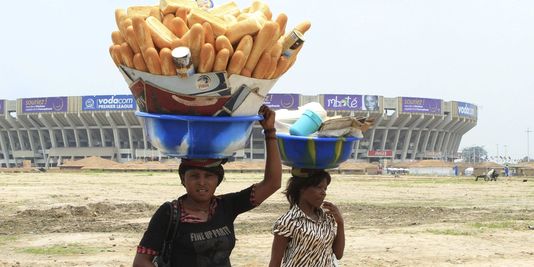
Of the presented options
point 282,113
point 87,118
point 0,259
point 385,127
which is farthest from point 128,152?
point 282,113

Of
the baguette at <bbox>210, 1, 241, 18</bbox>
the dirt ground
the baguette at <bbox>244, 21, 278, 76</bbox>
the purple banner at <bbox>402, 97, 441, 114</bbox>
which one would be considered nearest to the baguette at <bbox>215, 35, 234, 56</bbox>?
the baguette at <bbox>244, 21, 278, 76</bbox>

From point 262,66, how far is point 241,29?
0.64 feet

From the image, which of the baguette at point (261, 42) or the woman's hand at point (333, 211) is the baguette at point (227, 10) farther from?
the woman's hand at point (333, 211)

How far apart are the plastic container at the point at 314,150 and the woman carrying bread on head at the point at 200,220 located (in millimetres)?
240

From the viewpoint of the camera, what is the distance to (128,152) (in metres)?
89.9

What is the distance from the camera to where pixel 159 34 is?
2.59 m

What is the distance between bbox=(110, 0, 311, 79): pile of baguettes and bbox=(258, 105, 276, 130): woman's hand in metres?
0.28

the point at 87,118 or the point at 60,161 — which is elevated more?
the point at 87,118

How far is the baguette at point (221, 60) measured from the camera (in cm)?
256

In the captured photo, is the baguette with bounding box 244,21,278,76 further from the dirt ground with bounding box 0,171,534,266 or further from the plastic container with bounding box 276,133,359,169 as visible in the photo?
the dirt ground with bounding box 0,171,534,266

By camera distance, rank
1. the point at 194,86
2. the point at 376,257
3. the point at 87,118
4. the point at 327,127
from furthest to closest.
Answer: the point at 87,118, the point at 376,257, the point at 327,127, the point at 194,86

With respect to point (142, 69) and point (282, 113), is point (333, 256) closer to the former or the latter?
point (282, 113)

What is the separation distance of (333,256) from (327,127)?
734 millimetres

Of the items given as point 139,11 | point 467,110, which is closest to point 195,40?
point 139,11
